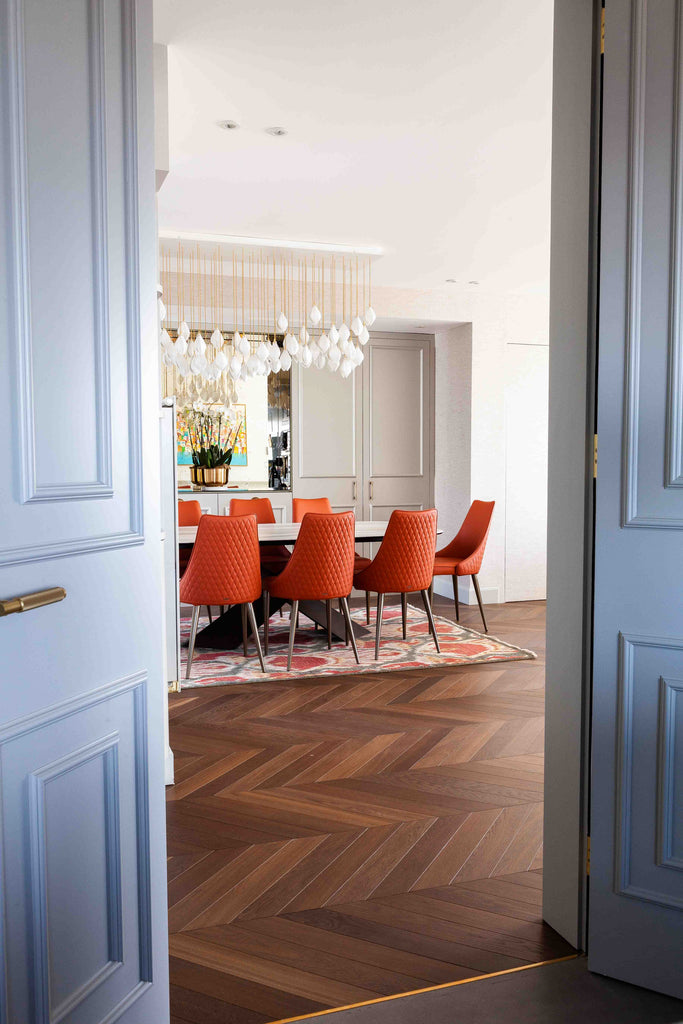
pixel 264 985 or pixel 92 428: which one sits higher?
pixel 92 428

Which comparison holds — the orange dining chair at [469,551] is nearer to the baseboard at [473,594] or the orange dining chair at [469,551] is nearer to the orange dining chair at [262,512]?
the baseboard at [473,594]

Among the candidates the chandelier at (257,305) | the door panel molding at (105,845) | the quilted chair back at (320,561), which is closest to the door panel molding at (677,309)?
the door panel molding at (105,845)

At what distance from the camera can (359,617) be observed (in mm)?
6789

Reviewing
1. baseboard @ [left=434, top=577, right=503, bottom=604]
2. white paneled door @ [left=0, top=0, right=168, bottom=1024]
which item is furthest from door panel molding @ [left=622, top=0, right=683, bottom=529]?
baseboard @ [left=434, top=577, right=503, bottom=604]

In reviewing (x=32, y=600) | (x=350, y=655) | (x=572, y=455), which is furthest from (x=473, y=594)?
(x=32, y=600)

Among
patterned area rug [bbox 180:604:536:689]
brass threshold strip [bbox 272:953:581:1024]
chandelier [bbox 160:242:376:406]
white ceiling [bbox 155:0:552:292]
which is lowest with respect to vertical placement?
patterned area rug [bbox 180:604:536:689]

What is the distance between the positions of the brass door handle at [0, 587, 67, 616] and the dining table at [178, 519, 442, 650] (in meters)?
4.07

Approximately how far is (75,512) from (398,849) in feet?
5.87

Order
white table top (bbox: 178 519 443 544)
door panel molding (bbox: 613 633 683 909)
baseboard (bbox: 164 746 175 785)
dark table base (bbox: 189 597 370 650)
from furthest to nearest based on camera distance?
dark table base (bbox: 189 597 370 650), white table top (bbox: 178 519 443 544), baseboard (bbox: 164 746 175 785), door panel molding (bbox: 613 633 683 909)

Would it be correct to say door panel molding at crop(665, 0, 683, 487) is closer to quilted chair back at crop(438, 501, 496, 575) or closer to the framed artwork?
quilted chair back at crop(438, 501, 496, 575)

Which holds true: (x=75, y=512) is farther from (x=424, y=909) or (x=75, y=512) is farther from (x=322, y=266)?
(x=322, y=266)

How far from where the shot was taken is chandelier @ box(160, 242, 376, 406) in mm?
5914

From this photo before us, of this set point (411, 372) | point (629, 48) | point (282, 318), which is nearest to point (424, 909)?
point (629, 48)

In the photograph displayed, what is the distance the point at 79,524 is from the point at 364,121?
3.08 m
